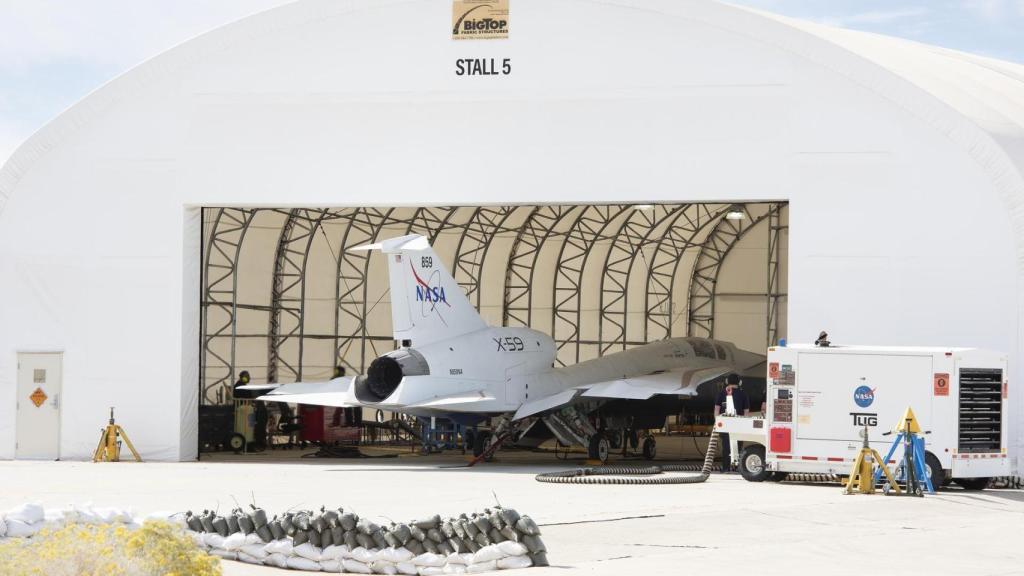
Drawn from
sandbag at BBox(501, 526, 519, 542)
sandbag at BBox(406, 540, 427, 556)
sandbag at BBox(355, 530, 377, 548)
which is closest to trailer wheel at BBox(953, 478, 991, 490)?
sandbag at BBox(501, 526, 519, 542)

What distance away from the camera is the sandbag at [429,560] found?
392 inches

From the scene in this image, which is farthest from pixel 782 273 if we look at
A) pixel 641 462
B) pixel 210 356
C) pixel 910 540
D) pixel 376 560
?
pixel 376 560

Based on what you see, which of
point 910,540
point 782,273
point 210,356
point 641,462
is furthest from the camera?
point 782,273

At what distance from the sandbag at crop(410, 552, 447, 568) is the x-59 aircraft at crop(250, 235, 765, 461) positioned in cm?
1073

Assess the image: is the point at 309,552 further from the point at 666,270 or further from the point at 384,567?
the point at 666,270

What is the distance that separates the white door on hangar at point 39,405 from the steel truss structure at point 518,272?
4.44 m

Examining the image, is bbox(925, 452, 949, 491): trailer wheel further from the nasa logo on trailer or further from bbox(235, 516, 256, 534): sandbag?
bbox(235, 516, 256, 534): sandbag

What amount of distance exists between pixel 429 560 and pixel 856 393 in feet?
30.1

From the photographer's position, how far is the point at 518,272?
1393 inches

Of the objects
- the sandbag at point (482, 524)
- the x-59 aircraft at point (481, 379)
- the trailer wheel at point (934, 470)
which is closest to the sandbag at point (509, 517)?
the sandbag at point (482, 524)

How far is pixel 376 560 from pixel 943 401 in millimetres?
9717

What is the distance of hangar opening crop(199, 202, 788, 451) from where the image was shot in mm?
29469

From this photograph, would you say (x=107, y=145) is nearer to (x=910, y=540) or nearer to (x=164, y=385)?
(x=164, y=385)

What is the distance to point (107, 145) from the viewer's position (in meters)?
22.8
